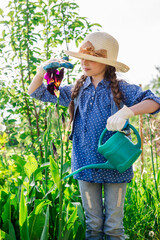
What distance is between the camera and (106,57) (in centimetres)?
160

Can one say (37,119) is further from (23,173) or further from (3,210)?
(3,210)

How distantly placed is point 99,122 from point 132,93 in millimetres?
246

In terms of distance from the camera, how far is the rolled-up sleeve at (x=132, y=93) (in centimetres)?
150

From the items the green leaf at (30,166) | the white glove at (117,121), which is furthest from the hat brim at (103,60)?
the green leaf at (30,166)

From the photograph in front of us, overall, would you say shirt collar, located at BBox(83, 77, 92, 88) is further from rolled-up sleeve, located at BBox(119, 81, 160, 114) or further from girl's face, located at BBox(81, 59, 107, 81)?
rolled-up sleeve, located at BBox(119, 81, 160, 114)

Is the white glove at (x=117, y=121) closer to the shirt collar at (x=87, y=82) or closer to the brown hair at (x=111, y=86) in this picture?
the brown hair at (x=111, y=86)

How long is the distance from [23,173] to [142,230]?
1013 millimetres

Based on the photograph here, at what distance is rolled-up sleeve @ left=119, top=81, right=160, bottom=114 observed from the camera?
1.50 metres

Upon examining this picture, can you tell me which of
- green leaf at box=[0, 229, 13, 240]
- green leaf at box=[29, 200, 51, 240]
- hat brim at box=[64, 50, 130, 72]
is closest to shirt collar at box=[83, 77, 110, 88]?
hat brim at box=[64, 50, 130, 72]

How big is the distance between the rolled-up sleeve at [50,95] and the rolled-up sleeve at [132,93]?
342 mm

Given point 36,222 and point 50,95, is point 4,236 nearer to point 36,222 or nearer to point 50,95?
point 36,222

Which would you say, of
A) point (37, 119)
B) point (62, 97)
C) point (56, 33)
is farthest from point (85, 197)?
point (56, 33)

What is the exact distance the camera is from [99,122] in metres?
1.58

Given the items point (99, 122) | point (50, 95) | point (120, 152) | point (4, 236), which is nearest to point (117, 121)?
point (120, 152)
